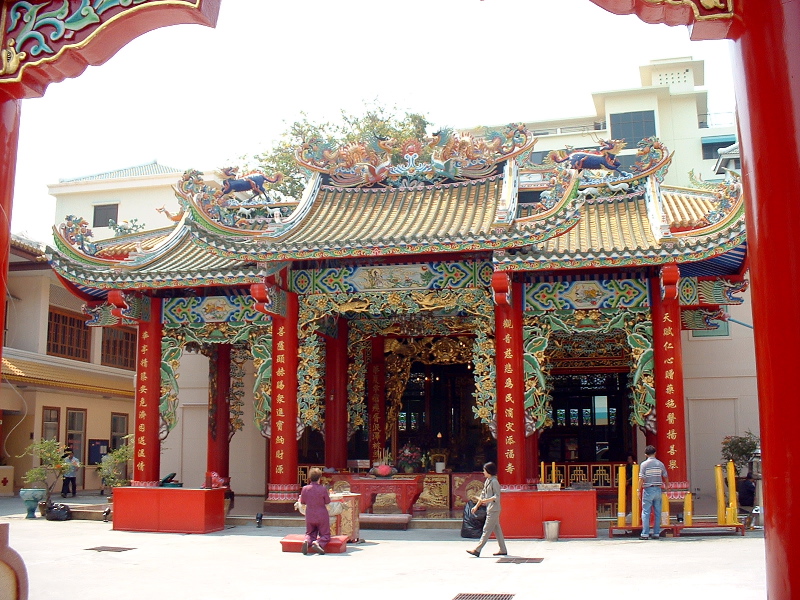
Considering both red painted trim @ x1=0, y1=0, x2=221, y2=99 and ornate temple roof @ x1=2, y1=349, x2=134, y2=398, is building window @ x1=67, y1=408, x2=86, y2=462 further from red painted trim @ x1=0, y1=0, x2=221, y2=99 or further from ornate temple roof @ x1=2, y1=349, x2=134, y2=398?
red painted trim @ x1=0, y1=0, x2=221, y2=99

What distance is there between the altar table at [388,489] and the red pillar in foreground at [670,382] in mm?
4338

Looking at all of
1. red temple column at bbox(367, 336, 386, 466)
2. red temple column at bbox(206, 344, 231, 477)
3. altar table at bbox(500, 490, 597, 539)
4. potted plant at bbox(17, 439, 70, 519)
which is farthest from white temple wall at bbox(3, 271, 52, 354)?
altar table at bbox(500, 490, 597, 539)

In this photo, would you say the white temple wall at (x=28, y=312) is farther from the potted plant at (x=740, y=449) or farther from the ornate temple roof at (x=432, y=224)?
the potted plant at (x=740, y=449)

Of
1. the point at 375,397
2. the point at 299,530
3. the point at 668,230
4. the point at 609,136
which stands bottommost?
the point at 299,530

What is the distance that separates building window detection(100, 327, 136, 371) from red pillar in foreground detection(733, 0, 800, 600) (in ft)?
92.6

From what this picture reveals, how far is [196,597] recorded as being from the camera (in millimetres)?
8859

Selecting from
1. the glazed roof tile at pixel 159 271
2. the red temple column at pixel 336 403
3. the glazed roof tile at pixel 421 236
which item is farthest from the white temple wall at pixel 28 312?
the red temple column at pixel 336 403

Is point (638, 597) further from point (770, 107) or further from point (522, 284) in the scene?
point (522, 284)

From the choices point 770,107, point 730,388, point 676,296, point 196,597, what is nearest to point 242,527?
point 196,597

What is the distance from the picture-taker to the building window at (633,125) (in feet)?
140

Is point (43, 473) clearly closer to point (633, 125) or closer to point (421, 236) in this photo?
point (421, 236)

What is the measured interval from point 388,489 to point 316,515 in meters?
4.36

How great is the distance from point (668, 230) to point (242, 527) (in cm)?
891

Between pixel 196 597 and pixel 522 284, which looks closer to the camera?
pixel 196 597
